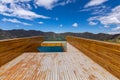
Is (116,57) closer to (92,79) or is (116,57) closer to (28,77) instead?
(92,79)

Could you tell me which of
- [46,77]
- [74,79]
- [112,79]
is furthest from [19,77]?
[112,79]

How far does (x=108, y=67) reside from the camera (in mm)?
2900

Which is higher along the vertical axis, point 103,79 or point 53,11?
point 53,11

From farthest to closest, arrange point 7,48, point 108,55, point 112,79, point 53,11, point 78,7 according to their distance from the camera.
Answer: point 53,11
point 78,7
point 7,48
point 108,55
point 112,79

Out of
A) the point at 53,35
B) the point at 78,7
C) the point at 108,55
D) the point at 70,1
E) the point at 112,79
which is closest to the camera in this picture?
the point at 112,79

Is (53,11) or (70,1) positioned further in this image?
(53,11)

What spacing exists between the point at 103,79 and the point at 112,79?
0.57ft

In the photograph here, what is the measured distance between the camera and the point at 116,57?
2.48 meters

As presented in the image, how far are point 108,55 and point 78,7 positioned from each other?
1626 centimetres

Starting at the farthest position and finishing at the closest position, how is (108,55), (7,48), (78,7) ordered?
1. (78,7)
2. (7,48)
3. (108,55)

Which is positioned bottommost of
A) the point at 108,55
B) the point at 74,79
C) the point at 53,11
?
the point at 74,79

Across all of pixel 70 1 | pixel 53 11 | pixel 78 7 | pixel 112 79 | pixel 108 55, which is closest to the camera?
pixel 112 79

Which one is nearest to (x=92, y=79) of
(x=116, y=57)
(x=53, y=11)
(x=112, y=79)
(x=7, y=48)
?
(x=112, y=79)

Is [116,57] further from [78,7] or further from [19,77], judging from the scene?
[78,7]
